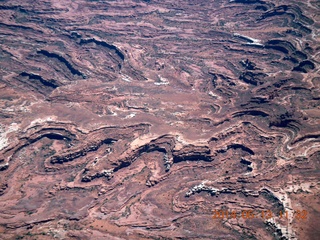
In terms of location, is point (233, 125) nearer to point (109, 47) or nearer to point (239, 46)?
point (239, 46)

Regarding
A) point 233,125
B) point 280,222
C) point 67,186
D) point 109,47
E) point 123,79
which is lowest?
point 280,222

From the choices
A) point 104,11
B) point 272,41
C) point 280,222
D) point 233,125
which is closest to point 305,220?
point 280,222

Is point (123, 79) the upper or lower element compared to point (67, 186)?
upper
